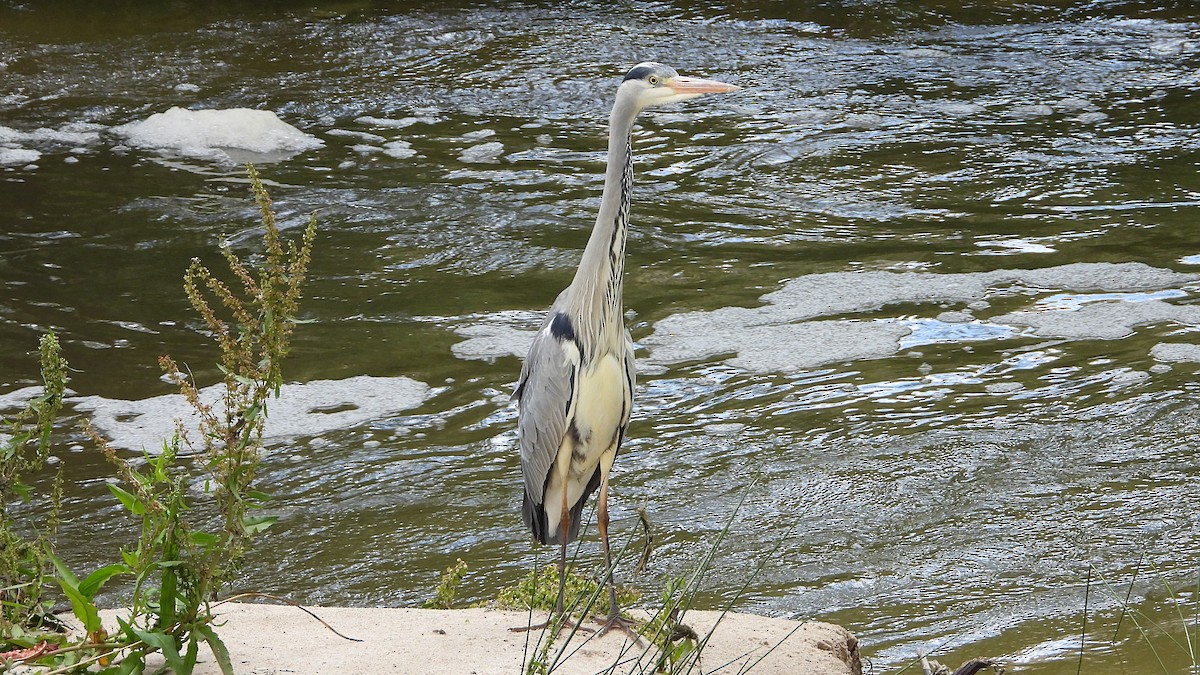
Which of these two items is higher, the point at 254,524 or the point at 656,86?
the point at 656,86

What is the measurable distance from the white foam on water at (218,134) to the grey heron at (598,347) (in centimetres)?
616

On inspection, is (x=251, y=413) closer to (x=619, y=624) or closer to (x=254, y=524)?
(x=254, y=524)

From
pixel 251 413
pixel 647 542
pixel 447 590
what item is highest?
pixel 251 413

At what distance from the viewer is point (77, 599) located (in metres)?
2.77

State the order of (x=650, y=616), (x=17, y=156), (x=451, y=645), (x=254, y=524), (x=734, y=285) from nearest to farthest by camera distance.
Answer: (x=254, y=524) → (x=451, y=645) → (x=650, y=616) → (x=734, y=285) → (x=17, y=156)

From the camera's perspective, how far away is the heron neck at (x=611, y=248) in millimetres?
3740

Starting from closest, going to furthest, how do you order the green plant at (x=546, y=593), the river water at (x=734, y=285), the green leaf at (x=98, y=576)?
the green leaf at (x=98, y=576)
the green plant at (x=546, y=593)
the river water at (x=734, y=285)

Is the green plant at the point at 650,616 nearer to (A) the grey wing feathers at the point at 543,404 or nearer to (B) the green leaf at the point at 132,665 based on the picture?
(A) the grey wing feathers at the point at 543,404

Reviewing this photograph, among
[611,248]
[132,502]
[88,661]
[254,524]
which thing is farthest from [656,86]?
[88,661]

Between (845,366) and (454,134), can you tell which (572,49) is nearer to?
(454,134)

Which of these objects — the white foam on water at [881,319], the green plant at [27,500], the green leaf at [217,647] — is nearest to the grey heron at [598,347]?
the green leaf at [217,647]

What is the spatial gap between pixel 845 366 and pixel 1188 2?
8646 mm

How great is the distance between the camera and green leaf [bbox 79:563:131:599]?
2.77m

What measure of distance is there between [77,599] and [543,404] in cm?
145
